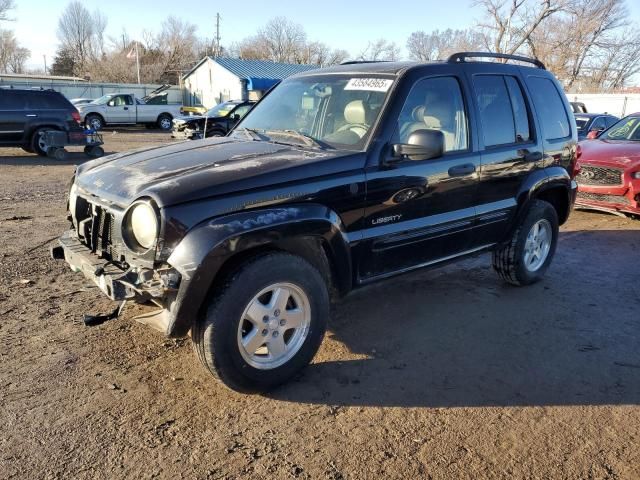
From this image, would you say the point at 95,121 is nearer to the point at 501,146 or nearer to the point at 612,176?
the point at 612,176

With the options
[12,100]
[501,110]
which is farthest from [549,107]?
[12,100]

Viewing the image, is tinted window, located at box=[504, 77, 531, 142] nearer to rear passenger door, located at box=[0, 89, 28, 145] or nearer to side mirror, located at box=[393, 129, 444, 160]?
side mirror, located at box=[393, 129, 444, 160]

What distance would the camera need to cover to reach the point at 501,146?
14.7 ft

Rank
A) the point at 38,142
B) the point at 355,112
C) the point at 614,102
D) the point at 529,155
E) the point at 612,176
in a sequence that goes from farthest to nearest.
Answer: the point at 614,102 < the point at 38,142 < the point at 612,176 < the point at 529,155 < the point at 355,112

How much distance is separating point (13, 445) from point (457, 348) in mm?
2821

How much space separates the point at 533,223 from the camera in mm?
4988

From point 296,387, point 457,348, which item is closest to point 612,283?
point 457,348

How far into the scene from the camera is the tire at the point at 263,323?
2.93 meters

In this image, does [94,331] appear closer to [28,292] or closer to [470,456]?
[28,292]

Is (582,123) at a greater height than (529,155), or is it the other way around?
(582,123)

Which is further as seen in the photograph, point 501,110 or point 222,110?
point 222,110

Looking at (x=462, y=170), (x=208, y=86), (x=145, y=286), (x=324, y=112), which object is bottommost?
(x=145, y=286)

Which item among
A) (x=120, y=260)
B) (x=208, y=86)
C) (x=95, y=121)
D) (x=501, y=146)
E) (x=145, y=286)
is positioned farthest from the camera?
(x=208, y=86)

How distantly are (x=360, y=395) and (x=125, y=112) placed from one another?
1035 inches
